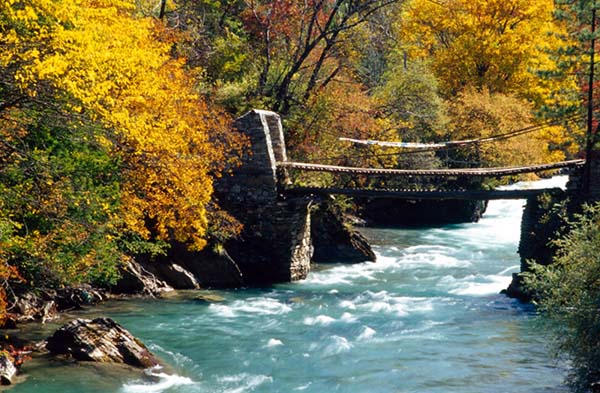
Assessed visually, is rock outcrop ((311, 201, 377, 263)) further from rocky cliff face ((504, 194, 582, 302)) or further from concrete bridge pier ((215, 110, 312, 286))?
rocky cliff face ((504, 194, 582, 302))

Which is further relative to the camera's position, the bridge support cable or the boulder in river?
the bridge support cable

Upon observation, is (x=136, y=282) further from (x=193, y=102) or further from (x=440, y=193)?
(x=440, y=193)

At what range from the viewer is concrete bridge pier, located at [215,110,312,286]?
22984 mm

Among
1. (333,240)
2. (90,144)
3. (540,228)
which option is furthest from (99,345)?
(333,240)

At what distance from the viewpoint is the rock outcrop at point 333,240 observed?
26.6 metres

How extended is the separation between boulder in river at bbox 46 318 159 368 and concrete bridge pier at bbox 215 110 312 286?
8787 mm

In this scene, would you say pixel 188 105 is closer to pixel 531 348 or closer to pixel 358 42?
pixel 531 348

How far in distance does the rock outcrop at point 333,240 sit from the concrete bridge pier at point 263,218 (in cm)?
333

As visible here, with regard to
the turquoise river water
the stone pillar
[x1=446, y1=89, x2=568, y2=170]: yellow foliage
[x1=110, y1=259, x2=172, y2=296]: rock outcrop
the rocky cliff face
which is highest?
[x1=446, y1=89, x2=568, y2=170]: yellow foliage

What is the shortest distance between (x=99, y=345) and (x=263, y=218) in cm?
986

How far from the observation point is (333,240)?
1061 inches

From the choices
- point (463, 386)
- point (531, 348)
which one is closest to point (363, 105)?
point (531, 348)

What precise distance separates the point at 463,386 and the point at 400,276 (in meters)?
10.7

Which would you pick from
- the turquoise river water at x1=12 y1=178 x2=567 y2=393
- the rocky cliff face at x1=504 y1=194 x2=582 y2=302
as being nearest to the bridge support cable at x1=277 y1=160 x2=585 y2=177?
the rocky cliff face at x1=504 y1=194 x2=582 y2=302
